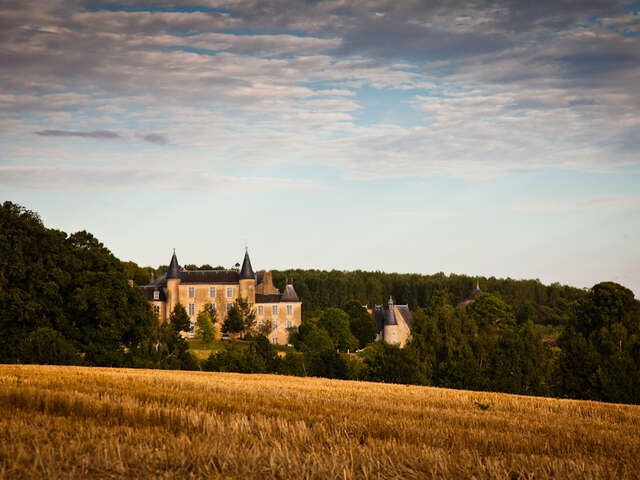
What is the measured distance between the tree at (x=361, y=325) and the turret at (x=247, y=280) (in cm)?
1783

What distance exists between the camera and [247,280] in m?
103

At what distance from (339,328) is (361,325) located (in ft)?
34.0

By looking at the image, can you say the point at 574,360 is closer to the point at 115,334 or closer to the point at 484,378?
the point at 484,378

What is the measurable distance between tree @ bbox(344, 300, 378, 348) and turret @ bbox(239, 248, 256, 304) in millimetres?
17827

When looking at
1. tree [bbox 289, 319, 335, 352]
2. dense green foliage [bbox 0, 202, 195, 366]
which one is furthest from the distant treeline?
dense green foliage [bbox 0, 202, 195, 366]

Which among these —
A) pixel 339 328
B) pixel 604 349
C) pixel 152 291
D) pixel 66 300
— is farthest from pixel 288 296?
pixel 604 349

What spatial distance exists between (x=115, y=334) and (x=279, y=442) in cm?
3677

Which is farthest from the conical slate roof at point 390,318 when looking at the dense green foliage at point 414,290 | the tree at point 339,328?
the dense green foliage at point 414,290

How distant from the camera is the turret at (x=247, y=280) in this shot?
102 m

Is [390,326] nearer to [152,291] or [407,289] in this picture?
[152,291]

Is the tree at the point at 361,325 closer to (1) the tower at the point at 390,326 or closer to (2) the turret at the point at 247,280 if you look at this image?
(1) the tower at the point at 390,326

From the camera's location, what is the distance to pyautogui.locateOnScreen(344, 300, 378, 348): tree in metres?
107

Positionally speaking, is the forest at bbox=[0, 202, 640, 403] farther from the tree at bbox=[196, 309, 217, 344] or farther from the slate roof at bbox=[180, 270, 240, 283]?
the slate roof at bbox=[180, 270, 240, 283]

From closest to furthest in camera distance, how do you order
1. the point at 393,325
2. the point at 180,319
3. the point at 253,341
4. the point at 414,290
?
1. the point at 253,341
2. the point at 180,319
3. the point at 393,325
4. the point at 414,290
